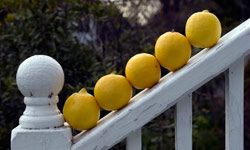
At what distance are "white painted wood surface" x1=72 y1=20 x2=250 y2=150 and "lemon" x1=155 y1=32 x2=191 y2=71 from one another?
2 centimetres


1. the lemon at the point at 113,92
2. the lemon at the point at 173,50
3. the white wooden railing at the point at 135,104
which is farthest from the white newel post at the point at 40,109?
the lemon at the point at 173,50

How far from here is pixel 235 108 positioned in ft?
4.73

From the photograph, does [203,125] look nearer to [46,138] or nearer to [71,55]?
[71,55]

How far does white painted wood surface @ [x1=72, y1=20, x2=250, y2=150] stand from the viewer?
1.39m

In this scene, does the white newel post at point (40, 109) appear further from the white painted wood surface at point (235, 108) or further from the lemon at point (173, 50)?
the white painted wood surface at point (235, 108)

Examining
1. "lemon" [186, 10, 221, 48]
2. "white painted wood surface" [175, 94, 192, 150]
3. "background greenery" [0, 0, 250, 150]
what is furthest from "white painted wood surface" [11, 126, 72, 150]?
"background greenery" [0, 0, 250, 150]

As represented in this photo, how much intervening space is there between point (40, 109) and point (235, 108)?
52 cm

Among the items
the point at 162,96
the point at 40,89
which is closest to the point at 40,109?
the point at 40,89

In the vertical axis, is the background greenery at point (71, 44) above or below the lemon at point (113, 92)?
above

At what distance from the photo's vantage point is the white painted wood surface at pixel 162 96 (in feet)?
4.57

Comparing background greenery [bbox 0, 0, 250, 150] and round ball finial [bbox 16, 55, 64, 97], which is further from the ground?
background greenery [bbox 0, 0, 250, 150]

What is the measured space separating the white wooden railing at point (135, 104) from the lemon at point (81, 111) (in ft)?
0.08

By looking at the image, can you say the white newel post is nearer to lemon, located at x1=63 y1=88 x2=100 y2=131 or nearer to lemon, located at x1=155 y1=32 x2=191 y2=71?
lemon, located at x1=63 y1=88 x2=100 y2=131

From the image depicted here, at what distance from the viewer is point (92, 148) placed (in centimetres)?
140
